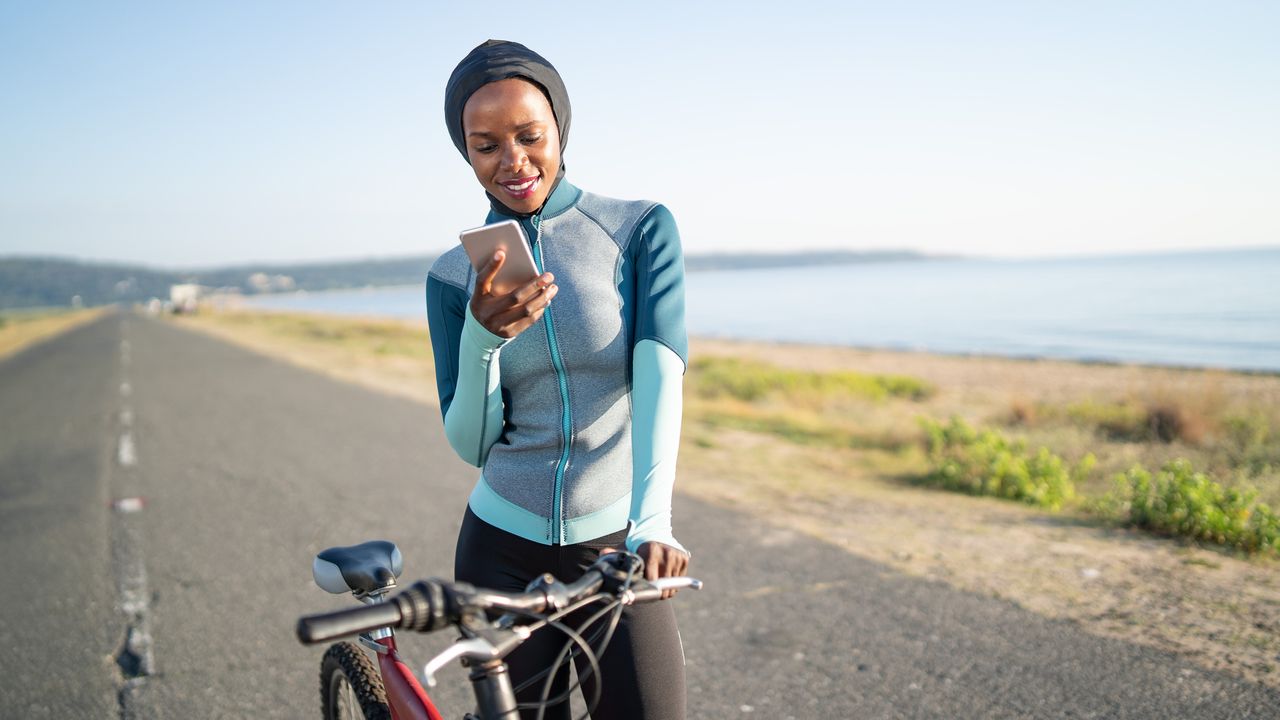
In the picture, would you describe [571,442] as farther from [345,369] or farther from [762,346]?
[762,346]

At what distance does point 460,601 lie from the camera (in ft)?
3.87

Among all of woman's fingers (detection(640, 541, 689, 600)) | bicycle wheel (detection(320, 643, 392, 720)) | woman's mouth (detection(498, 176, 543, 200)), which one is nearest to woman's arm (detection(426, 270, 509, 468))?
woman's mouth (detection(498, 176, 543, 200))

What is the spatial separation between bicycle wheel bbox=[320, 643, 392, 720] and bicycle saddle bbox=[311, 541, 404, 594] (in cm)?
33

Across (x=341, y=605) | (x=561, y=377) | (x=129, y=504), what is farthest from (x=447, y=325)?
(x=129, y=504)

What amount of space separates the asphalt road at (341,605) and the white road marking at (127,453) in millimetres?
95

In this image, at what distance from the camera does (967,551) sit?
550cm

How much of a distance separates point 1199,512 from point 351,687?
5639 millimetres

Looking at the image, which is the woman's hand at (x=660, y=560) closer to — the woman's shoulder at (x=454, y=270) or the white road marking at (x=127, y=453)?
the woman's shoulder at (x=454, y=270)

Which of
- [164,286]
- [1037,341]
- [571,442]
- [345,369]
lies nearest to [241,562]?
[571,442]

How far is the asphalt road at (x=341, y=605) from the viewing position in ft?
11.5

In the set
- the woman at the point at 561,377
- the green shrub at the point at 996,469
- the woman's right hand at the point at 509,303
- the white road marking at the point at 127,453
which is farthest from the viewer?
the white road marking at the point at 127,453

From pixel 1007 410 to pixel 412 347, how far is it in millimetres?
20129

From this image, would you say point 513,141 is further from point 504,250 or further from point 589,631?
point 589,631

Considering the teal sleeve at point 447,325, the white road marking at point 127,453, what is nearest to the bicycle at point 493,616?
the teal sleeve at point 447,325
